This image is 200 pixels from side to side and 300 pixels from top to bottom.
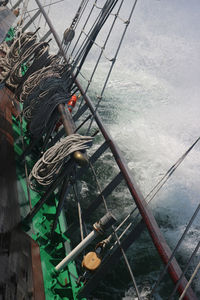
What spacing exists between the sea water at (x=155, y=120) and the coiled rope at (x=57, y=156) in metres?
2.37

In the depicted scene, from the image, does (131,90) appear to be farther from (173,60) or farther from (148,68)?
(173,60)

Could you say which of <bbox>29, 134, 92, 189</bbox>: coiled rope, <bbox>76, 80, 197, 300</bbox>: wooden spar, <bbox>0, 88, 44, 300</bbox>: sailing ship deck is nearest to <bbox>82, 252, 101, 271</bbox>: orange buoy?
<bbox>0, 88, 44, 300</bbox>: sailing ship deck

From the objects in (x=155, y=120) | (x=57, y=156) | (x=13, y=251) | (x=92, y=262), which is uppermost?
(x=57, y=156)

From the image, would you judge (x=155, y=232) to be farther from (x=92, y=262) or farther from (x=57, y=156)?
(x=57, y=156)

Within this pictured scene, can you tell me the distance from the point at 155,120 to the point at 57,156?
39.3 feet

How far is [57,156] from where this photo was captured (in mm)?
1874

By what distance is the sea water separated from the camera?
15.5 feet

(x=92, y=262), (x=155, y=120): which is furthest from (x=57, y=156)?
(x=155, y=120)

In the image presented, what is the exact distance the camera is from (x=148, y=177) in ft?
26.1

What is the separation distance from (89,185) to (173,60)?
61.5ft

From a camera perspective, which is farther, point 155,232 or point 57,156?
point 57,156

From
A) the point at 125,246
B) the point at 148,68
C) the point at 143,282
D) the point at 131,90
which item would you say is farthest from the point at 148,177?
the point at 148,68

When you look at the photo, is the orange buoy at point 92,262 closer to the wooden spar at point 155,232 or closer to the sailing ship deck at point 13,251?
the sailing ship deck at point 13,251

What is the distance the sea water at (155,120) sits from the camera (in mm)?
4715
